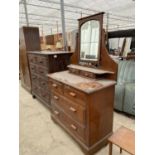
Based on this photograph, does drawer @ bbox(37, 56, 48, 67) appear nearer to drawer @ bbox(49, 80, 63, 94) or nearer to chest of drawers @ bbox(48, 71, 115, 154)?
drawer @ bbox(49, 80, 63, 94)

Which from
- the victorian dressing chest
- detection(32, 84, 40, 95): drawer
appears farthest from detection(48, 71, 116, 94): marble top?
detection(32, 84, 40, 95): drawer

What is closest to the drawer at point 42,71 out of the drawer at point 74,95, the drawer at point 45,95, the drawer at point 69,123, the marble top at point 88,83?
the drawer at point 45,95

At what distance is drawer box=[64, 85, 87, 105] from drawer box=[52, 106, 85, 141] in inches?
12.4

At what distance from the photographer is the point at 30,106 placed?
3186 mm

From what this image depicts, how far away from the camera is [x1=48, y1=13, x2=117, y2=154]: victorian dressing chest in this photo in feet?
5.35

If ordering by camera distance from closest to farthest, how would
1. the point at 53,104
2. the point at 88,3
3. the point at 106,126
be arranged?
the point at 106,126 < the point at 53,104 < the point at 88,3

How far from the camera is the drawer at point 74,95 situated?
160 centimetres

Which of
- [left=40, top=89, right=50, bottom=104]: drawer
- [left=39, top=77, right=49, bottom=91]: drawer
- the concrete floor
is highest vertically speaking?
[left=39, top=77, right=49, bottom=91]: drawer

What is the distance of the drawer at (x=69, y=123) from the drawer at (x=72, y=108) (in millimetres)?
85

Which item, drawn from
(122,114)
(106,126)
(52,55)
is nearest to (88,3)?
(52,55)

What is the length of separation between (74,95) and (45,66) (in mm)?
1089
